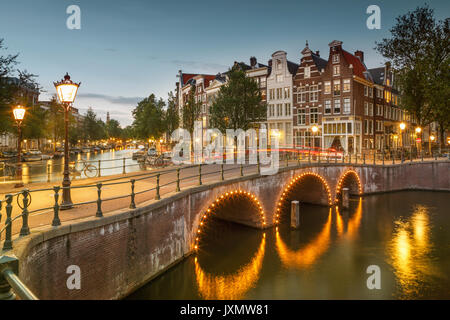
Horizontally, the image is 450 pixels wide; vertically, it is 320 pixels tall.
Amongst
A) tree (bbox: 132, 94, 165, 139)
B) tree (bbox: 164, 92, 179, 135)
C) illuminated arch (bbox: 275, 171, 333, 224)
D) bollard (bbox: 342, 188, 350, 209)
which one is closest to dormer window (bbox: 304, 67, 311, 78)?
tree (bbox: 164, 92, 179, 135)

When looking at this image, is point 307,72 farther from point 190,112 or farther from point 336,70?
point 190,112

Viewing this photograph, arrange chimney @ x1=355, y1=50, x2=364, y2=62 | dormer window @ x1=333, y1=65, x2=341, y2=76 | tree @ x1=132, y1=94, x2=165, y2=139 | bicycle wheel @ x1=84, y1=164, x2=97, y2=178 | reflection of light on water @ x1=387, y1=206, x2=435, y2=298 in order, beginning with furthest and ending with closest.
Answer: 1. tree @ x1=132, y1=94, x2=165, y2=139
2. chimney @ x1=355, y1=50, x2=364, y2=62
3. dormer window @ x1=333, y1=65, x2=341, y2=76
4. bicycle wheel @ x1=84, y1=164, x2=97, y2=178
5. reflection of light on water @ x1=387, y1=206, x2=435, y2=298

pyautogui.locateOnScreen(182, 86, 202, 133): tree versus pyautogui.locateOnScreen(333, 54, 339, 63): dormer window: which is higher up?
pyautogui.locateOnScreen(333, 54, 339, 63): dormer window

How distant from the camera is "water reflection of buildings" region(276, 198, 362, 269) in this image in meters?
14.4

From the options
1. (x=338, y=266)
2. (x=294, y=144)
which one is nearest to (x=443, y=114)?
(x=294, y=144)

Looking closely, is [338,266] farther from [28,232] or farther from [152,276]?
[28,232]

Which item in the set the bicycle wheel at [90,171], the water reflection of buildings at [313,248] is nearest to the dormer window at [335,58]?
the water reflection of buildings at [313,248]

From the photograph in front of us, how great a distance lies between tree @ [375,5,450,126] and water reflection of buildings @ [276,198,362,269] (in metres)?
21.3

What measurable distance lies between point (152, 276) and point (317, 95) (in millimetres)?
37143

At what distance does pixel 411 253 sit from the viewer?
50.3 feet

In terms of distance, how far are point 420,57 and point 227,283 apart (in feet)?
116

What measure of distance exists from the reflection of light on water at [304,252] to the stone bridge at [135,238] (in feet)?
8.95

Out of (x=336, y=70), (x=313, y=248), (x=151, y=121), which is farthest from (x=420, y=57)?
(x=151, y=121)

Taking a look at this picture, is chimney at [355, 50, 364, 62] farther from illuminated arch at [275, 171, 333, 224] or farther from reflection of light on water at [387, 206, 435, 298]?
reflection of light on water at [387, 206, 435, 298]
